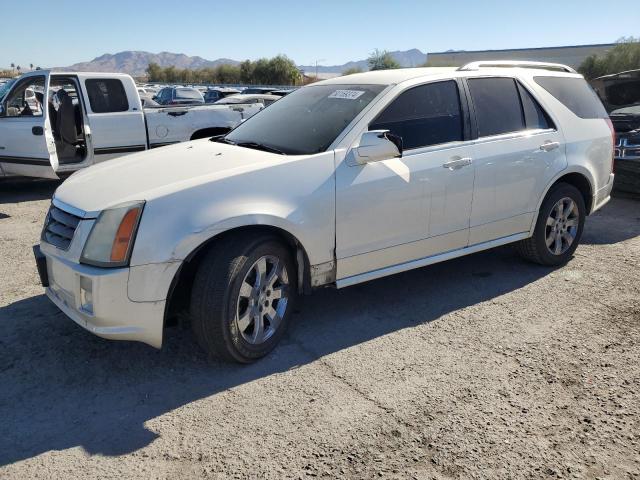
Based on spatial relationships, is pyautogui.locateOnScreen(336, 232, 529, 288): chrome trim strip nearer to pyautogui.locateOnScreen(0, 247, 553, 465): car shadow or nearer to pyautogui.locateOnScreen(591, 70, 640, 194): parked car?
pyautogui.locateOnScreen(0, 247, 553, 465): car shadow

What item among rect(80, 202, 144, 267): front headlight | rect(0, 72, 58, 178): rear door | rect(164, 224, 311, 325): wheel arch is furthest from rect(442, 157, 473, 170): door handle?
rect(0, 72, 58, 178): rear door

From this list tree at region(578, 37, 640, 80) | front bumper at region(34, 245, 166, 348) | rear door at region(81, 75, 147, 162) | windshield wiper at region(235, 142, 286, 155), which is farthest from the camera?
tree at region(578, 37, 640, 80)

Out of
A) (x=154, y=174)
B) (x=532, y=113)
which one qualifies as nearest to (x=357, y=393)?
(x=154, y=174)

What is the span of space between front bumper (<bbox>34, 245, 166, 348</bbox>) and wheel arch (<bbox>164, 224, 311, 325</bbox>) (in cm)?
13

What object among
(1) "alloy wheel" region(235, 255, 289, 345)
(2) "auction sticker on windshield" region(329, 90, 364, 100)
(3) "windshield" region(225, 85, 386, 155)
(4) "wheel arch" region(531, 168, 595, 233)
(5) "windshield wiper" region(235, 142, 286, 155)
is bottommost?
(1) "alloy wheel" region(235, 255, 289, 345)

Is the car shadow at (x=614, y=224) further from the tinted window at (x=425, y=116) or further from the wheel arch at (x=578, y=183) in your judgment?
the tinted window at (x=425, y=116)

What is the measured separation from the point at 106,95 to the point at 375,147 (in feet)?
21.4

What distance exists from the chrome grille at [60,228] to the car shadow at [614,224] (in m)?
5.27

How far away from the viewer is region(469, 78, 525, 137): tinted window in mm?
4562

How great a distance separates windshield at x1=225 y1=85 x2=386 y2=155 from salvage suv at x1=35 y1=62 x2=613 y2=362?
0.06 feet

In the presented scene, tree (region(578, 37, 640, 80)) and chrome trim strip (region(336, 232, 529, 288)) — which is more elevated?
tree (region(578, 37, 640, 80))

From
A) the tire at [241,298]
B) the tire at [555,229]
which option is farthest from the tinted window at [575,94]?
the tire at [241,298]

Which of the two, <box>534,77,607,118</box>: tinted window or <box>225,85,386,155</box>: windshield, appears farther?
<box>534,77,607,118</box>: tinted window

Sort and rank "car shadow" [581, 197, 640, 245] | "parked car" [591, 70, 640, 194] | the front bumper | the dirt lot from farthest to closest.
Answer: "parked car" [591, 70, 640, 194], "car shadow" [581, 197, 640, 245], the front bumper, the dirt lot
